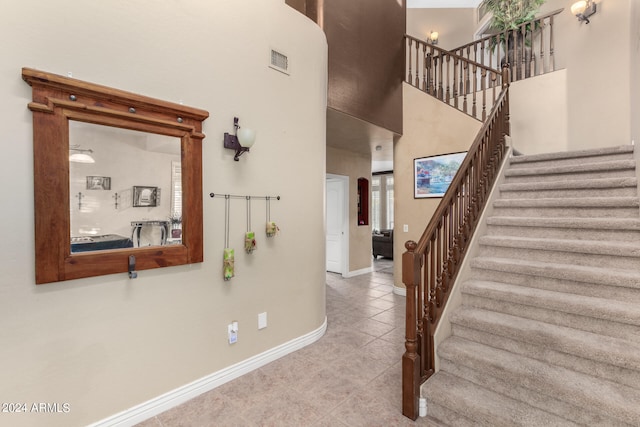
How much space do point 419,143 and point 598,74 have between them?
2.55 meters

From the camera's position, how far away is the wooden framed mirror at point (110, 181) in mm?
1627

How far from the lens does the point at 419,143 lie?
4629 millimetres

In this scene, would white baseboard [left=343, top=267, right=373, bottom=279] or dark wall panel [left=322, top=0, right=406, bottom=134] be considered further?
white baseboard [left=343, top=267, right=373, bottom=279]

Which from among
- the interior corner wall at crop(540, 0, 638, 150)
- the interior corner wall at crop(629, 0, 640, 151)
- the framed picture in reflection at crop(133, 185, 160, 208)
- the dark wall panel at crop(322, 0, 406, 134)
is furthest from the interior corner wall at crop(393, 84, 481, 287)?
the framed picture in reflection at crop(133, 185, 160, 208)

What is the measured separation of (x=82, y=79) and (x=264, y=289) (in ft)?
6.42

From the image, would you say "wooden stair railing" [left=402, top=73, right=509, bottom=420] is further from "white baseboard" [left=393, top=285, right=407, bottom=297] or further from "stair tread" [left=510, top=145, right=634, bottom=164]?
"white baseboard" [left=393, top=285, right=407, bottom=297]

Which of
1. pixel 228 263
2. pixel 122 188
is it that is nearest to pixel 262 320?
pixel 228 263

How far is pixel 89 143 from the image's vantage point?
5.88ft

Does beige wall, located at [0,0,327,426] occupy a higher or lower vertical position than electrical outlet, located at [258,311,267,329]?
higher

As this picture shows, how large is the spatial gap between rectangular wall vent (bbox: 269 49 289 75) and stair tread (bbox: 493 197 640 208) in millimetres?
2508

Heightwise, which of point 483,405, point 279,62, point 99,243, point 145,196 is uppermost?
point 279,62

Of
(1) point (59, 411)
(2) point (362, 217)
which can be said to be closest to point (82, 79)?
(1) point (59, 411)

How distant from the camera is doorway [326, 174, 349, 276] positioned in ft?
19.6

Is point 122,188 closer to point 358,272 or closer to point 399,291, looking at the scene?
point 399,291
